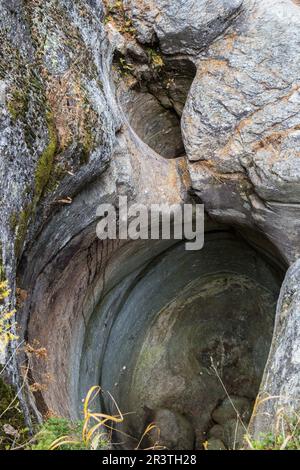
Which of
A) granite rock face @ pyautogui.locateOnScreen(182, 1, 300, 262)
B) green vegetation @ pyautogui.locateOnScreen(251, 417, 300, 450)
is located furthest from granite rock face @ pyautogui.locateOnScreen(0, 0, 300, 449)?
green vegetation @ pyautogui.locateOnScreen(251, 417, 300, 450)

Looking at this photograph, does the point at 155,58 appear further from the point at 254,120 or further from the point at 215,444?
the point at 215,444

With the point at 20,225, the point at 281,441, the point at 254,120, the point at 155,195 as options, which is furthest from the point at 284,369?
the point at 254,120

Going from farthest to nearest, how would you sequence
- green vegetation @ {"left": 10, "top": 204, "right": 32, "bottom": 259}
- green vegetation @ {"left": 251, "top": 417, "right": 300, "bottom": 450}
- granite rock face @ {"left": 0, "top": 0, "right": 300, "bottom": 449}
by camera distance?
granite rock face @ {"left": 0, "top": 0, "right": 300, "bottom": 449} → green vegetation @ {"left": 10, "top": 204, "right": 32, "bottom": 259} → green vegetation @ {"left": 251, "top": 417, "right": 300, "bottom": 450}

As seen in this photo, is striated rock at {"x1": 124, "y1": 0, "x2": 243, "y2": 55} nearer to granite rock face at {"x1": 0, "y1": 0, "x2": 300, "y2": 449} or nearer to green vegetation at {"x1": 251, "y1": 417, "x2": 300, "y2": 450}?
granite rock face at {"x1": 0, "y1": 0, "x2": 300, "y2": 449}

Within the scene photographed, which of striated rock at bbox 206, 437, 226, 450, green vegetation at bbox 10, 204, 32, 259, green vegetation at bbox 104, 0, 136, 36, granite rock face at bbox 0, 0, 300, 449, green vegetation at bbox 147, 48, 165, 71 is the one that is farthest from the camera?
striated rock at bbox 206, 437, 226, 450

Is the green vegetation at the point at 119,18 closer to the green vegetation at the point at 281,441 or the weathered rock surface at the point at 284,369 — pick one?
the weathered rock surface at the point at 284,369

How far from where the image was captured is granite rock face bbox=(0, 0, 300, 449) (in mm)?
4715

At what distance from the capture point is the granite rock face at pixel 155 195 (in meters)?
4.71

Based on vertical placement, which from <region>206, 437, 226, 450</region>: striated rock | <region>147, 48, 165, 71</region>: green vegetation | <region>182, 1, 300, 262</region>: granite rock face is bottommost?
<region>206, 437, 226, 450</region>: striated rock

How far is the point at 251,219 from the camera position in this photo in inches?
271

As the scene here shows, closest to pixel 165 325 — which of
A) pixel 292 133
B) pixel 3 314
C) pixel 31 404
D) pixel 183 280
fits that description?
pixel 183 280

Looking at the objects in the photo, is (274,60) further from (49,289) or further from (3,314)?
(3,314)

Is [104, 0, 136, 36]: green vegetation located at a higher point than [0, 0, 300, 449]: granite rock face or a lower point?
higher

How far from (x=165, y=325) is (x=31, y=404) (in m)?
4.85
